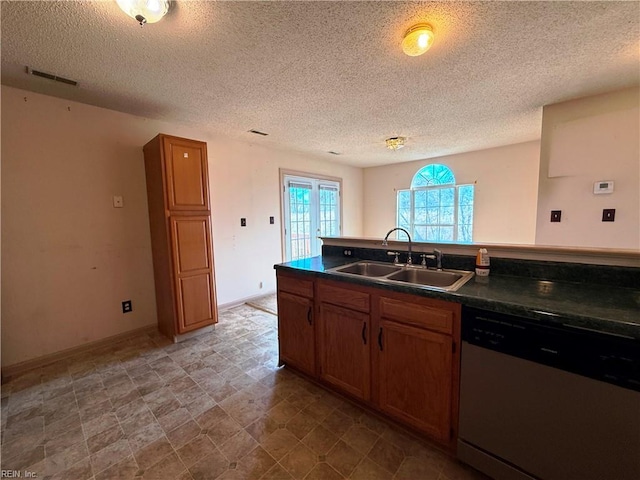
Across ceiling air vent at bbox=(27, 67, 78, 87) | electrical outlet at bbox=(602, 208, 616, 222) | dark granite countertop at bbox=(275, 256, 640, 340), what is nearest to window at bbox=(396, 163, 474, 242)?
electrical outlet at bbox=(602, 208, 616, 222)

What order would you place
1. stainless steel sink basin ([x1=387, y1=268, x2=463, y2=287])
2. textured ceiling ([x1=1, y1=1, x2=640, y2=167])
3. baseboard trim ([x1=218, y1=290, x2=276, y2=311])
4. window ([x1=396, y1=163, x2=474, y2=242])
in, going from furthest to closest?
window ([x1=396, y1=163, x2=474, y2=242]), baseboard trim ([x1=218, y1=290, x2=276, y2=311]), stainless steel sink basin ([x1=387, y1=268, x2=463, y2=287]), textured ceiling ([x1=1, y1=1, x2=640, y2=167])

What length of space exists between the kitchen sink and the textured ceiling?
4.92 ft

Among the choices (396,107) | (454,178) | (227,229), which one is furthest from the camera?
(454,178)

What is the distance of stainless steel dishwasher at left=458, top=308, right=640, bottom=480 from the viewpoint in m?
0.95

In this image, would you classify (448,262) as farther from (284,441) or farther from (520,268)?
(284,441)

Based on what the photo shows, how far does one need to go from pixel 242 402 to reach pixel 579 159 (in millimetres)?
3653

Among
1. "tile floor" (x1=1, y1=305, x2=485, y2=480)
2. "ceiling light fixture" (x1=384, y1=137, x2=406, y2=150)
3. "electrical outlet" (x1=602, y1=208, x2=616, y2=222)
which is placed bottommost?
"tile floor" (x1=1, y1=305, x2=485, y2=480)

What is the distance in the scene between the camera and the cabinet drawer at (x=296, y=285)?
1.92m

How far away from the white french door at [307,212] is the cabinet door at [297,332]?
2.50 metres

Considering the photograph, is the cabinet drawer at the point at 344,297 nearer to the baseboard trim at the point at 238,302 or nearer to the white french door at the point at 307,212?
the baseboard trim at the point at 238,302

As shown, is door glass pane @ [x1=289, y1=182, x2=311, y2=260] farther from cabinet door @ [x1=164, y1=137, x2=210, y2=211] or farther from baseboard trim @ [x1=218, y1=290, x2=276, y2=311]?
cabinet door @ [x1=164, y1=137, x2=210, y2=211]

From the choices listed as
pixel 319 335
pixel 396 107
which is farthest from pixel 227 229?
pixel 396 107

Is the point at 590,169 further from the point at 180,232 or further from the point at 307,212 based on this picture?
the point at 180,232

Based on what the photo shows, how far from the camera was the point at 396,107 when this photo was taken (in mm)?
2701
